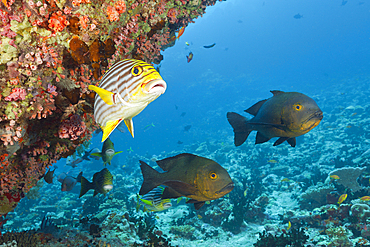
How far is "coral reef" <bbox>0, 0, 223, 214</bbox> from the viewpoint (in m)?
1.98

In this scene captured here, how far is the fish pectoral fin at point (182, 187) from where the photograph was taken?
202 centimetres

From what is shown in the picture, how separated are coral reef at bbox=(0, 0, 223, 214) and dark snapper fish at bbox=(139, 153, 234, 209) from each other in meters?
1.58

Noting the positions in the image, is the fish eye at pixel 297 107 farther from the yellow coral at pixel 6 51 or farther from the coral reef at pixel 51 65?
the yellow coral at pixel 6 51

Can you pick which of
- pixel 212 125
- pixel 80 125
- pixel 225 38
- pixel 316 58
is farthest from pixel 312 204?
pixel 316 58

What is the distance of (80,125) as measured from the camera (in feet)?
9.27

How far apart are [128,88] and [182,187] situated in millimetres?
1271

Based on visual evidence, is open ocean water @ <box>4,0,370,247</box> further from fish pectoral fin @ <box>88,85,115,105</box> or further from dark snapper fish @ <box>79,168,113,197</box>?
fish pectoral fin @ <box>88,85,115,105</box>

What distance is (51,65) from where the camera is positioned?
2.24 m

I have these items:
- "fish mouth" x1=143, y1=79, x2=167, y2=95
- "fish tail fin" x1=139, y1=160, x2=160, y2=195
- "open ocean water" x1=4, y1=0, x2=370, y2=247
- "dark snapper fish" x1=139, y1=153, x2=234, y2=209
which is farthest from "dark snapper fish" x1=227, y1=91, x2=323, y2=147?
"open ocean water" x1=4, y1=0, x2=370, y2=247

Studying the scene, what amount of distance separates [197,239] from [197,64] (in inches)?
4093

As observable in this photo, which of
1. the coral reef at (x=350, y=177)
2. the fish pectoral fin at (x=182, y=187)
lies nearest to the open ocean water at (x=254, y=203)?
the coral reef at (x=350, y=177)

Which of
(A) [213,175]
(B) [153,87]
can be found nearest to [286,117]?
(A) [213,175]

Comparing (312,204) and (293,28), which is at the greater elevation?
(293,28)

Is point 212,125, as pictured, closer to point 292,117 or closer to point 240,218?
point 240,218
